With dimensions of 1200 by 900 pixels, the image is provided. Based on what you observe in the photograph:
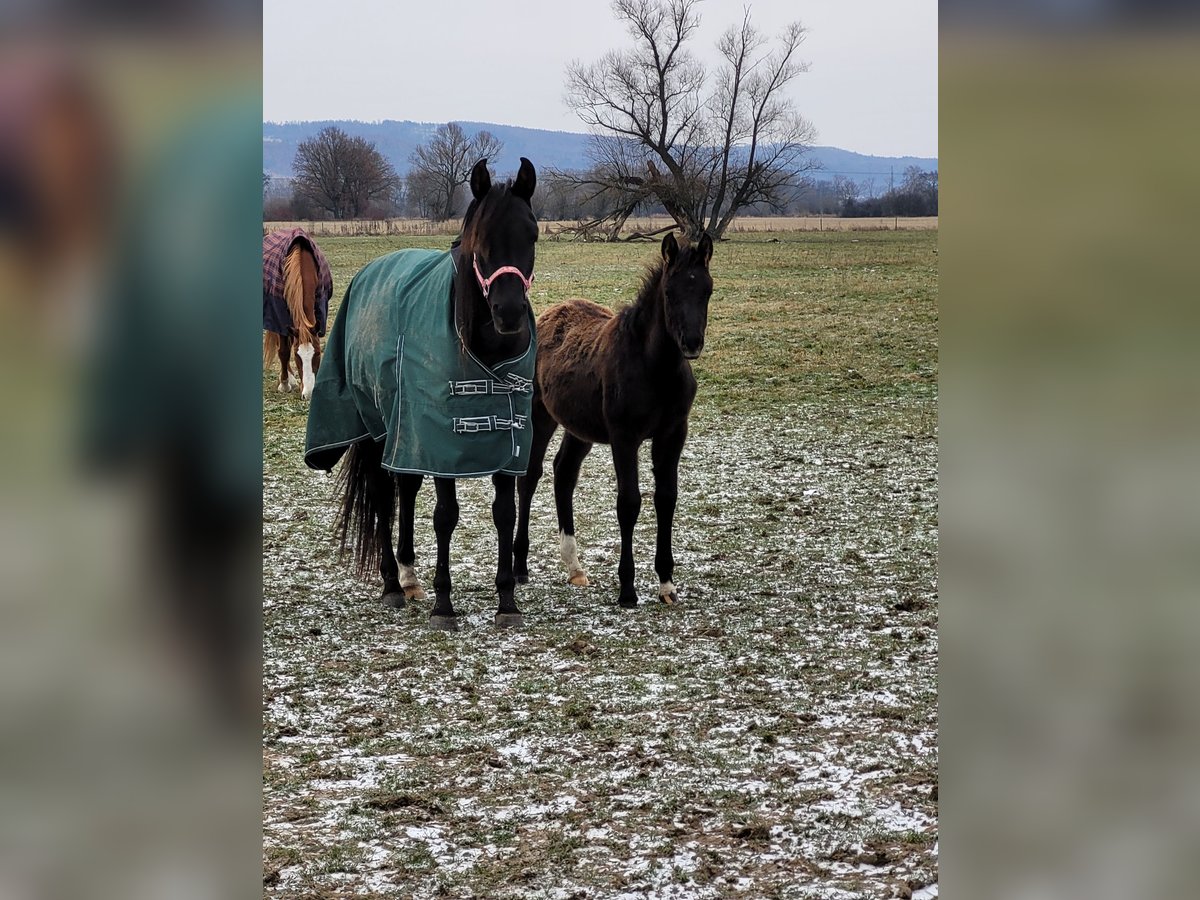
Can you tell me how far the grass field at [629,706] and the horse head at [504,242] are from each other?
150cm

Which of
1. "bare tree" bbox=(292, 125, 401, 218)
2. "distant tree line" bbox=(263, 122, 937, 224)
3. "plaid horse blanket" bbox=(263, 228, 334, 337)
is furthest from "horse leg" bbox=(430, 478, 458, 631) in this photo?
"bare tree" bbox=(292, 125, 401, 218)

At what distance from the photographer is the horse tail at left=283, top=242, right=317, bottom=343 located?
11.1m

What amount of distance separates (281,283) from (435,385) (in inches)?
260

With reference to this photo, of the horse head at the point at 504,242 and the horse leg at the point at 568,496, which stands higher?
the horse head at the point at 504,242

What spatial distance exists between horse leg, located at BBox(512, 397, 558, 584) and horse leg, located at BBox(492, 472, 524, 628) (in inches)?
26.0

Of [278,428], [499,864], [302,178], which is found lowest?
[499,864]

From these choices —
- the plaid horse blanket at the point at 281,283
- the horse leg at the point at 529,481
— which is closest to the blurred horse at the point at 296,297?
the plaid horse blanket at the point at 281,283

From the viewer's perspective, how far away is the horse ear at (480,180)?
4582 millimetres
